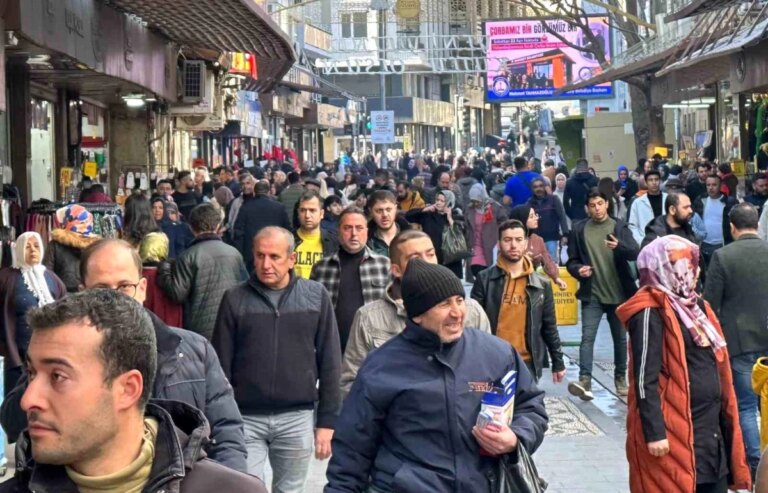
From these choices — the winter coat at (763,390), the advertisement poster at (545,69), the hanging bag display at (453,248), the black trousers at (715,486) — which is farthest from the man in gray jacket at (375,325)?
the advertisement poster at (545,69)

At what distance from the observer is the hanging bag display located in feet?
44.0

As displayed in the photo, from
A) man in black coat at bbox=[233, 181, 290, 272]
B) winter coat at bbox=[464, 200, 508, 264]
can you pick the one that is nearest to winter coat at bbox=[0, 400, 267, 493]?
man in black coat at bbox=[233, 181, 290, 272]

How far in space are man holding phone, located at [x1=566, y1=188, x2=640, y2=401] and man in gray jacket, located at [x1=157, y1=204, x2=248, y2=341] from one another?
358 centimetres

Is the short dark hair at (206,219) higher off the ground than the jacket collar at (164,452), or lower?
higher

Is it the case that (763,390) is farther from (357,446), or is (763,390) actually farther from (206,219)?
(206,219)

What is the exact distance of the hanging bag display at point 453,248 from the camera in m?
13.4

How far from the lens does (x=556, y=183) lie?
24.6 meters

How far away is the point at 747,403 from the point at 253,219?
730 centimetres

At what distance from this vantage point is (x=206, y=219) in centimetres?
902

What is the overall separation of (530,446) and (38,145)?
1354cm

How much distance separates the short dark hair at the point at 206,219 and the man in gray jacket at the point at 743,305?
2.90 metres

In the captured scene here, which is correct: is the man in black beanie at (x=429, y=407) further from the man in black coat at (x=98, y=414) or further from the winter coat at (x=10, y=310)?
the winter coat at (x=10, y=310)

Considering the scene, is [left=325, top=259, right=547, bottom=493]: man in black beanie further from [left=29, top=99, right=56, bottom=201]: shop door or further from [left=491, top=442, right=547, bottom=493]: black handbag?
[left=29, top=99, right=56, bottom=201]: shop door

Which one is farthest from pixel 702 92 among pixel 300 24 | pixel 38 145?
pixel 300 24
